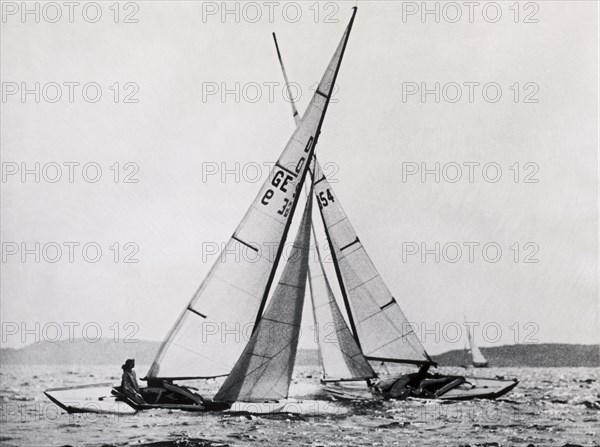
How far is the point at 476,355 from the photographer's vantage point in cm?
457

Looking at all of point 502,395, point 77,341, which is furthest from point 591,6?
point 77,341

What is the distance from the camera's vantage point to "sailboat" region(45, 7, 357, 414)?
14.8 ft

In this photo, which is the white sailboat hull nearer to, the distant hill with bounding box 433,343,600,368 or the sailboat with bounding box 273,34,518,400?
the sailboat with bounding box 273,34,518,400

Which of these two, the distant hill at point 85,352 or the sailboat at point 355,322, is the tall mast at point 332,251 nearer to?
the sailboat at point 355,322

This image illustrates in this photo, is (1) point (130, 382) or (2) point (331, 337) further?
(2) point (331, 337)

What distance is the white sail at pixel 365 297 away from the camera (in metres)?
4.81

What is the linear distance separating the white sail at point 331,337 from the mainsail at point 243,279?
1.23 feet

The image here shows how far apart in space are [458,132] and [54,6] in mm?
3091

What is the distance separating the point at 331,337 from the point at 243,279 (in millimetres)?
765

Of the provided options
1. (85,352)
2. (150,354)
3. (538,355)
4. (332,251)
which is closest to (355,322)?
(332,251)

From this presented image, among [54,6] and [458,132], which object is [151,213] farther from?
[458,132]

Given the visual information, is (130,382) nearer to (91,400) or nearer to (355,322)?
(91,400)

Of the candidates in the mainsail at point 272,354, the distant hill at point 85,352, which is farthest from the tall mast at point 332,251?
the distant hill at point 85,352

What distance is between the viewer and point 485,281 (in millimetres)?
4730
